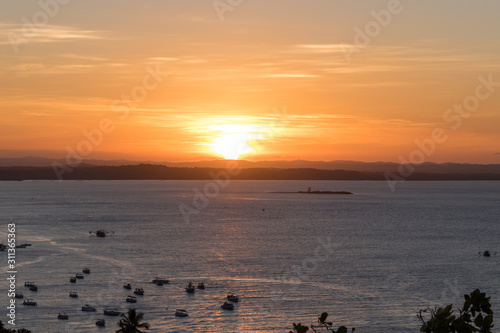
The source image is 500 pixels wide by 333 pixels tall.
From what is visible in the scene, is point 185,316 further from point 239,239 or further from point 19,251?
point 239,239

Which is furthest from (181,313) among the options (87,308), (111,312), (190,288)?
(87,308)

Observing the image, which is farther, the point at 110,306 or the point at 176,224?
the point at 176,224

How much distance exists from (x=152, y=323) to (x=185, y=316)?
13.7ft

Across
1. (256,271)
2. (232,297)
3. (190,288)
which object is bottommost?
(232,297)

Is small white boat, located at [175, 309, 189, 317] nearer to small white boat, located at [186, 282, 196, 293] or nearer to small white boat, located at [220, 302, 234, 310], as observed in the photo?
small white boat, located at [220, 302, 234, 310]

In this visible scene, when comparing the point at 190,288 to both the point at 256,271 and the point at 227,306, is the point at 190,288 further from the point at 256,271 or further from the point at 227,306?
the point at 256,271

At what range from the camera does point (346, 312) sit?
6625 centimetres

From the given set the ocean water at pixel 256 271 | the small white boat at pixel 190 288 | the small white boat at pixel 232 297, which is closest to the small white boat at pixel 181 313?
the ocean water at pixel 256 271

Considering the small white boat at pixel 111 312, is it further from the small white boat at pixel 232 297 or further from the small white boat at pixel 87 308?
the small white boat at pixel 232 297

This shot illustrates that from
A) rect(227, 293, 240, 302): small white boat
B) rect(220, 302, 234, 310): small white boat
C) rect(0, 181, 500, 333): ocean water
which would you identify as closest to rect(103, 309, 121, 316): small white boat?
rect(0, 181, 500, 333): ocean water

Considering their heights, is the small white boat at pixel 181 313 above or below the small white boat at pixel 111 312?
below

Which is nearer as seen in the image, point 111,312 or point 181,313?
point 181,313

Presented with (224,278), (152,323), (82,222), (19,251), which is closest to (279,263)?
(224,278)

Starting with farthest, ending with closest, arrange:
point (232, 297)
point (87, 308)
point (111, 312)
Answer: point (232, 297) < point (87, 308) < point (111, 312)
